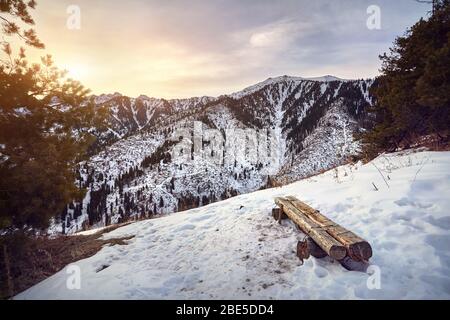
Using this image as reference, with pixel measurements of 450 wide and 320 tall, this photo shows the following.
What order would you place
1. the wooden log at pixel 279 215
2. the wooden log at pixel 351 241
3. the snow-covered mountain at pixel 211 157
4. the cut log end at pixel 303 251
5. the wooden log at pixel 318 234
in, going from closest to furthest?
1. the wooden log at pixel 351 241
2. the wooden log at pixel 318 234
3. the cut log end at pixel 303 251
4. the wooden log at pixel 279 215
5. the snow-covered mountain at pixel 211 157

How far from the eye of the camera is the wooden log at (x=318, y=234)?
4875 millimetres

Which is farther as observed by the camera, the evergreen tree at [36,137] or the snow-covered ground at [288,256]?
the evergreen tree at [36,137]

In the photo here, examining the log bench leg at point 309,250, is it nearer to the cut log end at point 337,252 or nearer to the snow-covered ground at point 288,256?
the snow-covered ground at point 288,256

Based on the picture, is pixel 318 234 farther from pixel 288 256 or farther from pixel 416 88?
pixel 416 88

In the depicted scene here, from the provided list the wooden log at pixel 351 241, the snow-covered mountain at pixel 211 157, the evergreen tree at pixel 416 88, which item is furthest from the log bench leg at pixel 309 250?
the snow-covered mountain at pixel 211 157

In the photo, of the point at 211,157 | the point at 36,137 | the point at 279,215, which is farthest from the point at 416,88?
the point at 211,157

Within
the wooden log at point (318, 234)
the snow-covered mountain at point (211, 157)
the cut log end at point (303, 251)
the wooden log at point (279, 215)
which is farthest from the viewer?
the snow-covered mountain at point (211, 157)

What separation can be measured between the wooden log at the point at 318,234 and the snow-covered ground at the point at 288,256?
37cm

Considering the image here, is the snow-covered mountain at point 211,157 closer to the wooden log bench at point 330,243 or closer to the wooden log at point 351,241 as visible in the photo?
the wooden log bench at point 330,243

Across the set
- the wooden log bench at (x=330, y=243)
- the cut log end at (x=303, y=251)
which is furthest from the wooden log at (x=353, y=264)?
the cut log end at (x=303, y=251)

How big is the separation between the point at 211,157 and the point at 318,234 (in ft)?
425

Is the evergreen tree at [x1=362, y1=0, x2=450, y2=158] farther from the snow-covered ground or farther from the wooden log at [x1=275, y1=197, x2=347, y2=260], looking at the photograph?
the wooden log at [x1=275, y1=197, x2=347, y2=260]

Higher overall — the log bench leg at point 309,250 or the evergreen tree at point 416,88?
the evergreen tree at point 416,88

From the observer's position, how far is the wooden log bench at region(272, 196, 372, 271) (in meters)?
4.81
